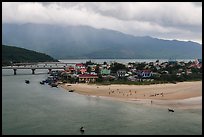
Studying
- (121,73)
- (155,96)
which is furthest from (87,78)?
(155,96)

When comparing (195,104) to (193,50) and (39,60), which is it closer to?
(39,60)

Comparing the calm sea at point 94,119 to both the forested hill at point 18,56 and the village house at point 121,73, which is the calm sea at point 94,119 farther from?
the forested hill at point 18,56

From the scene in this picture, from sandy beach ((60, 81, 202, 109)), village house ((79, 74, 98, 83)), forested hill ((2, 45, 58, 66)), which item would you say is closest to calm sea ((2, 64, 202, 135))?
sandy beach ((60, 81, 202, 109))

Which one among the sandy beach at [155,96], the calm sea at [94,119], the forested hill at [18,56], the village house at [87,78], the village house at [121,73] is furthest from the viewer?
the forested hill at [18,56]

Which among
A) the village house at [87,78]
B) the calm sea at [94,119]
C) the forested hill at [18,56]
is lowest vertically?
the calm sea at [94,119]

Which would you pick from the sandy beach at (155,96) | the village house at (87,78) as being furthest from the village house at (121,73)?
the sandy beach at (155,96)

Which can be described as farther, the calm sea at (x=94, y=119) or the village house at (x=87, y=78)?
the village house at (x=87, y=78)

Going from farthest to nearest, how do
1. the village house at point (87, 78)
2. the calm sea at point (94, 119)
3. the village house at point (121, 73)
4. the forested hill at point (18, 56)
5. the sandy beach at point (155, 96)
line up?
the forested hill at point (18, 56), the village house at point (121, 73), the village house at point (87, 78), the sandy beach at point (155, 96), the calm sea at point (94, 119)

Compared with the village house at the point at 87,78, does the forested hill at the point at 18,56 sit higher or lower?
higher

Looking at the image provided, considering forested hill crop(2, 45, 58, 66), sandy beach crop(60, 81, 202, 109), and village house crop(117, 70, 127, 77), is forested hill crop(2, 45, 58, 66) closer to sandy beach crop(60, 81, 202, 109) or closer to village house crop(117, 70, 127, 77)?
village house crop(117, 70, 127, 77)

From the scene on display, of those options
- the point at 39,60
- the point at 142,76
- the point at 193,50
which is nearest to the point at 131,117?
the point at 142,76
